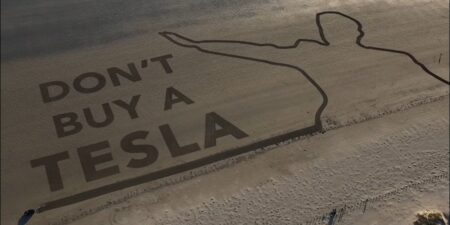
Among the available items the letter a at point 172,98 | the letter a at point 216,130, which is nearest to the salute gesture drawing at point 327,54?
the letter a at point 172,98

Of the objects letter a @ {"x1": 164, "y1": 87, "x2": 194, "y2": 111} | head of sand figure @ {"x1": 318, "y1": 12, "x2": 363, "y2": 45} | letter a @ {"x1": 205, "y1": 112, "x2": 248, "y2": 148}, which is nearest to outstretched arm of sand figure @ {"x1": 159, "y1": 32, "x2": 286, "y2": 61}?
head of sand figure @ {"x1": 318, "y1": 12, "x2": 363, "y2": 45}

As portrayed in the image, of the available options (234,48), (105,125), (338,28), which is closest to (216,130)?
(105,125)

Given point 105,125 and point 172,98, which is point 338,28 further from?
point 105,125

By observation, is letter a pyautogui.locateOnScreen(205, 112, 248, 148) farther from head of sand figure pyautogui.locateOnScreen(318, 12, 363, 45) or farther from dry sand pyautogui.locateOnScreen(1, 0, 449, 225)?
head of sand figure pyautogui.locateOnScreen(318, 12, 363, 45)

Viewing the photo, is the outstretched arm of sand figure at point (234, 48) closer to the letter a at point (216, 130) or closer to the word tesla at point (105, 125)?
the word tesla at point (105, 125)

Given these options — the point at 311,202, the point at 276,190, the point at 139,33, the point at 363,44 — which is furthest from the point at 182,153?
the point at 363,44

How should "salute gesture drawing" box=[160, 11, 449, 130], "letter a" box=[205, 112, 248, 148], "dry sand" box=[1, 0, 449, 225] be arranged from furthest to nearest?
"salute gesture drawing" box=[160, 11, 449, 130] < "letter a" box=[205, 112, 248, 148] < "dry sand" box=[1, 0, 449, 225]
